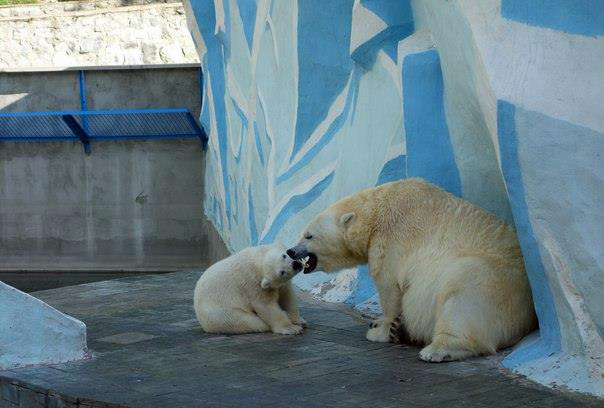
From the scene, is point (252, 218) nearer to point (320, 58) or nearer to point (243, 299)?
point (320, 58)

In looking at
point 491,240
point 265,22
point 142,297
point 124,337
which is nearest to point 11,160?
point 265,22

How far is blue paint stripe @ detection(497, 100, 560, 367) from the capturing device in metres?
4.61

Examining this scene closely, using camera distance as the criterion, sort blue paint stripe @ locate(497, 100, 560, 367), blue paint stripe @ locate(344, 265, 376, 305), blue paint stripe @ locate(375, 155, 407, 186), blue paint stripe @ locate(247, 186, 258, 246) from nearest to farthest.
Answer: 1. blue paint stripe @ locate(497, 100, 560, 367)
2. blue paint stripe @ locate(375, 155, 407, 186)
3. blue paint stripe @ locate(344, 265, 376, 305)
4. blue paint stripe @ locate(247, 186, 258, 246)

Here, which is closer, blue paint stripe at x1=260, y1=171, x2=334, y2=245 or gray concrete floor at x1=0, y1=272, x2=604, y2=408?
→ gray concrete floor at x1=0, y1=272, x2=604, y2=408

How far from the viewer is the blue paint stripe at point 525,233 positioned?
4.61 metres

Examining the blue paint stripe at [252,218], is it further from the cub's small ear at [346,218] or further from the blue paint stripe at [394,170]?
the cub's small ear at [346,218]

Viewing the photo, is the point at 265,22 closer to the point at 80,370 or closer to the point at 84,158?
the point at 80,370

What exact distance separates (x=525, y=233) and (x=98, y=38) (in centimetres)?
1497

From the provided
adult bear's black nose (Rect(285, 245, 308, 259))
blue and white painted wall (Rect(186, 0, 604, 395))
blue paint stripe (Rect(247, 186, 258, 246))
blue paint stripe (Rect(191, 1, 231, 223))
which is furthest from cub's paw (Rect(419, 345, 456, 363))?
blue paint stripe (Rect(191, 1, 231, 223))

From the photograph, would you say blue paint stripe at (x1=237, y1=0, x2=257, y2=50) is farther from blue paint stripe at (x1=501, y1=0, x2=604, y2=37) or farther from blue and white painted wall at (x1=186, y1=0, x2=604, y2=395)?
blue paint stripe at (x1=501, y1=0, x2=604, y2=37)

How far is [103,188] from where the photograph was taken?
653 inches

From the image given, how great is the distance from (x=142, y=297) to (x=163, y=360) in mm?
2969

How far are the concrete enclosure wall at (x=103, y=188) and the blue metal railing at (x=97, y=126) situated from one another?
15 centimetres

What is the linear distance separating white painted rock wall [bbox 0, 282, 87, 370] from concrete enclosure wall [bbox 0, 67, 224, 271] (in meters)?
10.4
